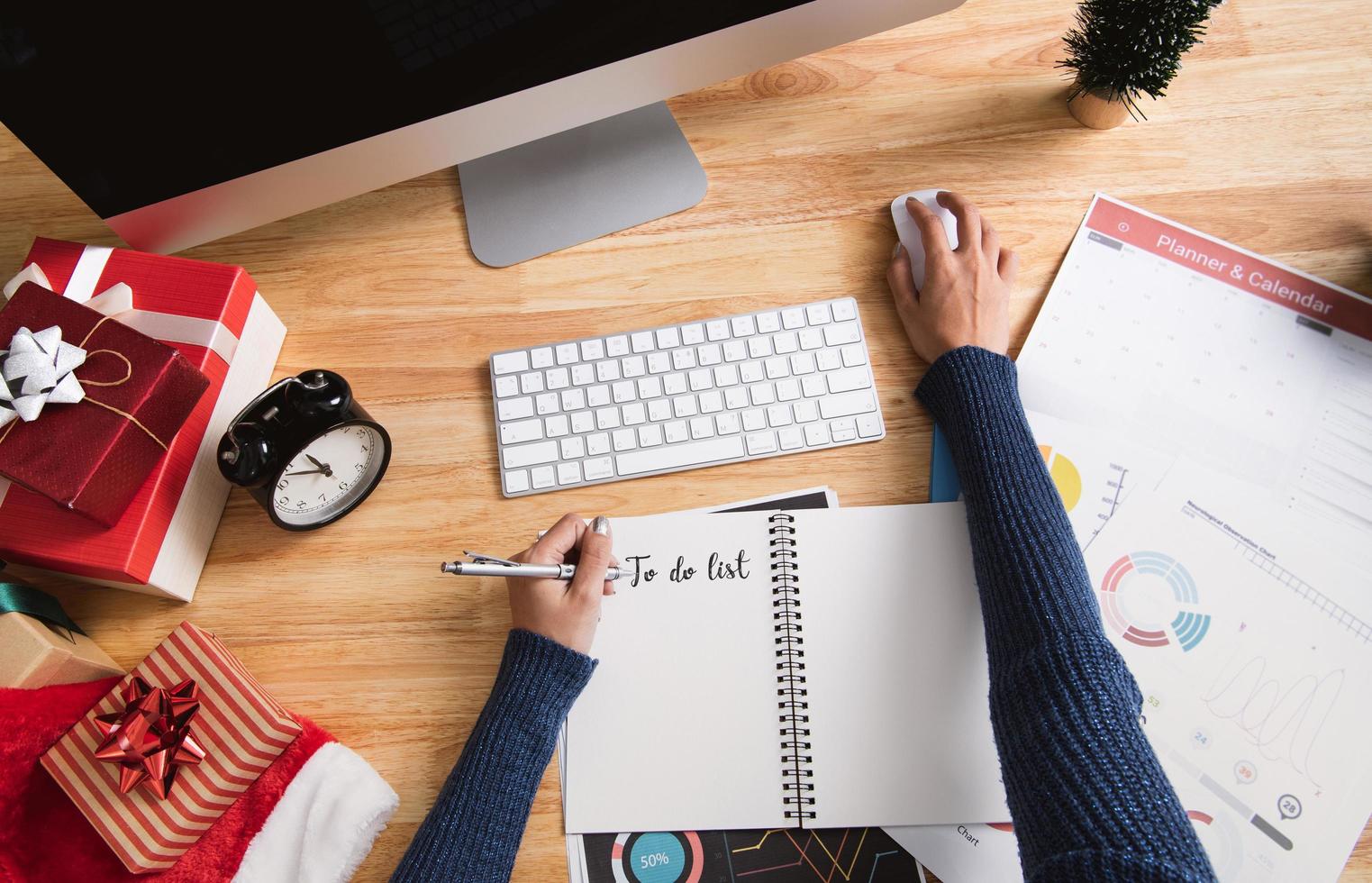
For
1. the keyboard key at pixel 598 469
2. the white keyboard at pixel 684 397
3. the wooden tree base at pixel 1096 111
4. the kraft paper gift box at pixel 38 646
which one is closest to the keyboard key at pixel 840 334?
the white keyboard at pixel 684 397

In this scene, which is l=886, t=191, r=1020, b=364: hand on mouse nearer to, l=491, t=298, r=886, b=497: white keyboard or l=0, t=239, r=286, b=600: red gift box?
l=491, t=298, r=886, b=497: white keyboard

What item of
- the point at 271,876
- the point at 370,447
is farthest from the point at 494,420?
the point at 271,876

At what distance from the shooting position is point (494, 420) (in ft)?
2.43

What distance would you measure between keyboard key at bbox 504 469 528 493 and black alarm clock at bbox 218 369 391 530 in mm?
105

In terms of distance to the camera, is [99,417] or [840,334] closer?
[99,417]

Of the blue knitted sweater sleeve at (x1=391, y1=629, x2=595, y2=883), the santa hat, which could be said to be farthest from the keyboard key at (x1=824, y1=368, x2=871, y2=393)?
the santa hat

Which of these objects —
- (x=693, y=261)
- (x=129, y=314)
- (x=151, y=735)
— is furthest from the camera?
(x=693, y=261)

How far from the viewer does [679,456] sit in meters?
0.72

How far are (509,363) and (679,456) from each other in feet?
0.60

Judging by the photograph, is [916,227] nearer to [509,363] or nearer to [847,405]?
[847,405]

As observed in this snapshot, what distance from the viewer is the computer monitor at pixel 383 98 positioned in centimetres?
57

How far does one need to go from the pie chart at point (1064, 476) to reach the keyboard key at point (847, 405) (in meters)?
0.16

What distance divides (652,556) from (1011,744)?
0.31 meters

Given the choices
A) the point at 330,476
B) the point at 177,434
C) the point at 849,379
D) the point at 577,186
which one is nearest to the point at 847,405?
the point at 849,379
